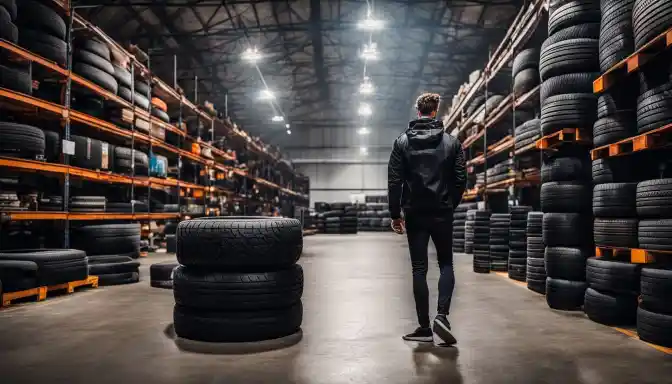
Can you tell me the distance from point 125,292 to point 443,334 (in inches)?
171

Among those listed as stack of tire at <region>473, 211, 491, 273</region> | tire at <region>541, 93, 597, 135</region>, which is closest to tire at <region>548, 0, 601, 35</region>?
tire at <region>541, 93, 597, 135</region>

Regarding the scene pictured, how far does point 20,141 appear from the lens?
6730 mm

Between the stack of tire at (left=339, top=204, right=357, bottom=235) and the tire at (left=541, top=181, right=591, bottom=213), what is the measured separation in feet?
64.7

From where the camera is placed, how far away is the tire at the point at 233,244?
376cm

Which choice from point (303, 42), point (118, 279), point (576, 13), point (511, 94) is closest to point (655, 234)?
point (576, 13)

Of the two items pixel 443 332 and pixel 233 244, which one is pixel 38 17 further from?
pixel 443 332

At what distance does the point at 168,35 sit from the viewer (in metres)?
18.6

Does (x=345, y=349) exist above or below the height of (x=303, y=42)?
below

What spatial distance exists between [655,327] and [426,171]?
1.98 m

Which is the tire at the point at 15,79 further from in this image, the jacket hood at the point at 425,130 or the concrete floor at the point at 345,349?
the jacket hood at the point at 425,130

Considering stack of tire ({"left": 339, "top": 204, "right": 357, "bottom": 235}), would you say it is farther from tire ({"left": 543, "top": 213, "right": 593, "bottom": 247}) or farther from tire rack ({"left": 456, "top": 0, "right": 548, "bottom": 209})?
tire ({"left": 543, "top": 213, "right": 593, "bottom": 247})

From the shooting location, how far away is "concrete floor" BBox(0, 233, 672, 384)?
289cm

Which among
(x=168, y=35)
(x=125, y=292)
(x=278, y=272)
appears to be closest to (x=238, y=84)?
(x=168, y=35)

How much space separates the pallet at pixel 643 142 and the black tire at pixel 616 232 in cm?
59
